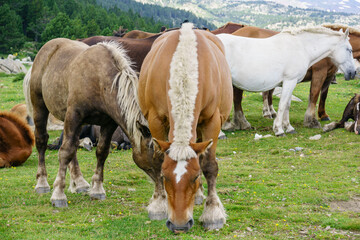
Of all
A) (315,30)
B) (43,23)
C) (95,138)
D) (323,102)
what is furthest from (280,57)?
(43,23)

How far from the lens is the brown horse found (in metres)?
5.48

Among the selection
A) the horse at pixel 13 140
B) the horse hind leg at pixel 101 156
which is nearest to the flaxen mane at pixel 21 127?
the horse at pixel 13 140

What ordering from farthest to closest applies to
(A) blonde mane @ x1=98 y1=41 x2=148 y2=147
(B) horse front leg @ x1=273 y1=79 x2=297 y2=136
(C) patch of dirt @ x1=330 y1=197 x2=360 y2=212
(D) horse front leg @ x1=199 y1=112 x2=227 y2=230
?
(B) horse front leg @ x1=273 y1=79 x2=297 y2=136, (C) patch of dirt @ x1=330 y1=197 x2=360 y2=212, (A) blonde mane @ x1=98 y1=41 x2=148 y2=147, (D) horse front leg @ x1=199 y1=112 x2=227 y2=230

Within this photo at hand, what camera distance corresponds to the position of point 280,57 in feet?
36.6

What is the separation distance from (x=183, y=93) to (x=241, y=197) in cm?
269

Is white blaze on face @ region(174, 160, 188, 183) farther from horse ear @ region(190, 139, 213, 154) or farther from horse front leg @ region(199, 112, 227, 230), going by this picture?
horse front leg @ region(199, 112, 227, 230)

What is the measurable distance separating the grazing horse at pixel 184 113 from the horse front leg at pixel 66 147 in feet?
3.66

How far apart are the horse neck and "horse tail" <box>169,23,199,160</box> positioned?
7517 millimetres

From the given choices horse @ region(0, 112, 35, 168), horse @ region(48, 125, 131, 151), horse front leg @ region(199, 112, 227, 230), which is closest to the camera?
horse front leg @ region(199, 112, 227, 230)

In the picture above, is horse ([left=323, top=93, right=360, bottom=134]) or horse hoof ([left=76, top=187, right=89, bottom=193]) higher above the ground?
horse hoof ([left=76, top=187, right=89, bottom=193])

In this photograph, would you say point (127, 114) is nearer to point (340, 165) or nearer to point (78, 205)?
point (78, 205)

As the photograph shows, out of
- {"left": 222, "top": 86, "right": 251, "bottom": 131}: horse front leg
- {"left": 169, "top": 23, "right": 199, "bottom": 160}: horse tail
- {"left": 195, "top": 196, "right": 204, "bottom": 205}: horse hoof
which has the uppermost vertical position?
{"left": 169, "top": 23, "right": 199, "bottom": 160}: horse tail

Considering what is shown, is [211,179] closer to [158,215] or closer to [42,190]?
[158,215]

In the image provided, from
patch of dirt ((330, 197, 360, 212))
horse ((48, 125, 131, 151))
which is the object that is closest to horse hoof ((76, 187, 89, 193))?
horse ((48, 125, 131, 151))
